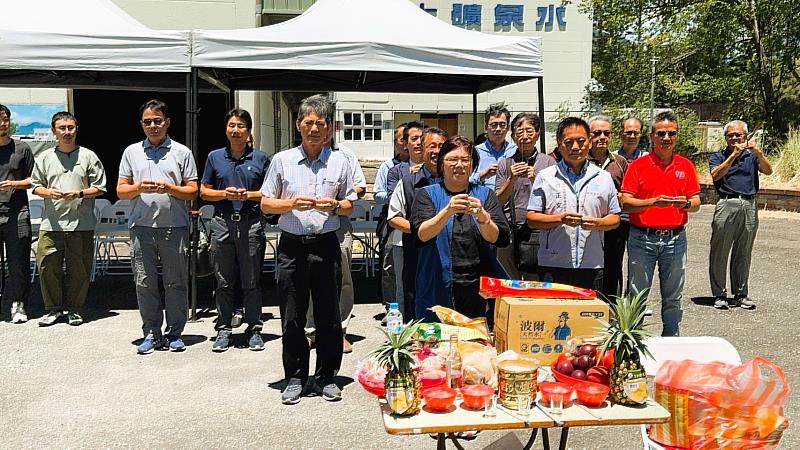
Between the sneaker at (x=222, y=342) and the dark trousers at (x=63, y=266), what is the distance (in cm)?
168

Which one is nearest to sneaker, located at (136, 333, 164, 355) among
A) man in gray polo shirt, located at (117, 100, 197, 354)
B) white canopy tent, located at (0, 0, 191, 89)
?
man in gray polo shirt, located at (117, 100, 197, 354)

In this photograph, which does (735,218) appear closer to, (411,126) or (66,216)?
(411,126)

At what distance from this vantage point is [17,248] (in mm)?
6309

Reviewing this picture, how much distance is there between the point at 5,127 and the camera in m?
6.21

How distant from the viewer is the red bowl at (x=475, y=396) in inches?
90.8

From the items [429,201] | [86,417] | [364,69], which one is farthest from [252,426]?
[364,69]

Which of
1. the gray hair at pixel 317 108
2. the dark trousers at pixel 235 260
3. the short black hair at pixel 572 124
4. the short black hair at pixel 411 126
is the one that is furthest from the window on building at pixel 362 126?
the short black hair at pixel 572 124

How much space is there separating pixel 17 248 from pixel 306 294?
372cm

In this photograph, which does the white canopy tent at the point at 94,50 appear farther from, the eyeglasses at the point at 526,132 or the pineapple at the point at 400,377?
the pineapple at the point at 400,377

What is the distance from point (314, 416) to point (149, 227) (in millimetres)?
2214

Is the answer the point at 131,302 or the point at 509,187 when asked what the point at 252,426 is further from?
the point at 131,302

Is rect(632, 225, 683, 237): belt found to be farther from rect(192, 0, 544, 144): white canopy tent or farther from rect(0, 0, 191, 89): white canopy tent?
rect(0, 0, 191, 89): white canopy tent

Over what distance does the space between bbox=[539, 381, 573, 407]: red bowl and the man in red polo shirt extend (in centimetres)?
258

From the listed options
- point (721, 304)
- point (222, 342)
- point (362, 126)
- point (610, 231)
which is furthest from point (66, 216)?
point (362, 126)
